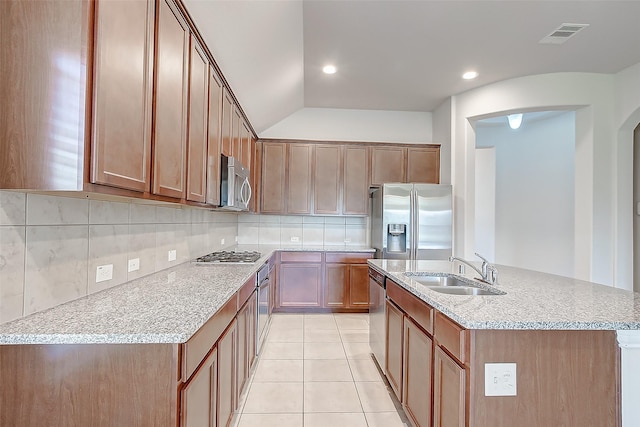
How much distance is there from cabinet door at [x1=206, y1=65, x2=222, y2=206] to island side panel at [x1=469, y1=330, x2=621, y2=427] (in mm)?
1879

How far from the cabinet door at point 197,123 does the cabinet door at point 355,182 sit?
8.41 feet

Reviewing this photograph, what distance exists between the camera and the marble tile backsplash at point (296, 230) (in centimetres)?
479

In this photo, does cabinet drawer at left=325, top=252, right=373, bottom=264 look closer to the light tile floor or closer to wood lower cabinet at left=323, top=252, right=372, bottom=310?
wood lower cabinet at left=323, top=252, right=372, bottom=310

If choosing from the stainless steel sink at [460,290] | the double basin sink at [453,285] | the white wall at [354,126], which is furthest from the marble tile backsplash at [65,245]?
the white wall at [354,126]

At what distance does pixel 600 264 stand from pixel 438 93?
2.64 meters

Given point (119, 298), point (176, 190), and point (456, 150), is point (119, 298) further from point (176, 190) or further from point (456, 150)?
point (456, 150)

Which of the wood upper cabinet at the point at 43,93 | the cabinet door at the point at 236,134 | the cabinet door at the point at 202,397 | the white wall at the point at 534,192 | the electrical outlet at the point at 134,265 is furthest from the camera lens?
the white wall at the point at 534,192

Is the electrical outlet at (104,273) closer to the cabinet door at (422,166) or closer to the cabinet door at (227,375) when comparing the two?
the cabinet door at (227,375)

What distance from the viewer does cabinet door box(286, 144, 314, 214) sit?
450 centimetres

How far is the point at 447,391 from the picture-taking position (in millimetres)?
1431

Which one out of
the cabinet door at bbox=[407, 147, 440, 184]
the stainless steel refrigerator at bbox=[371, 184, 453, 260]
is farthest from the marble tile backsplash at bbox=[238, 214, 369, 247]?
the cabinet door at bbox=[407, 147, 440, 184]

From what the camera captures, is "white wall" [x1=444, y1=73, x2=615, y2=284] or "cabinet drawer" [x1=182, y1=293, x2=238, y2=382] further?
"white wall" [x1=444, y1=73, x2=615, y2=284]

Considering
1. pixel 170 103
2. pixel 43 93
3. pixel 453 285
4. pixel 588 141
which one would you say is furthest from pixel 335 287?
pixel 43 93

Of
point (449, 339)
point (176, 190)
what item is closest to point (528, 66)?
point (449, 339)
